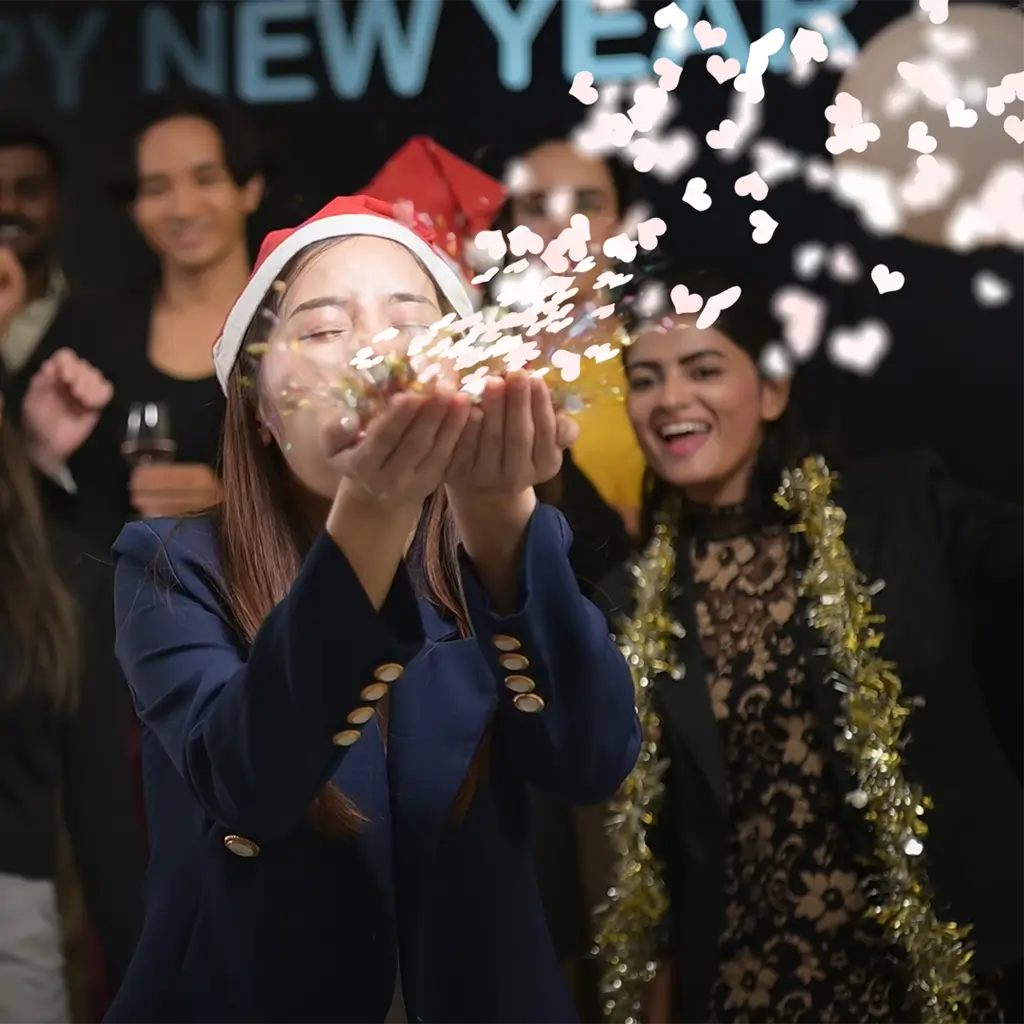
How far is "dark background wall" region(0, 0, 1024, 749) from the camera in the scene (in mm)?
1839

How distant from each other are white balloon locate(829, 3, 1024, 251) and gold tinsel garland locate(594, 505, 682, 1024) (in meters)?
0.76

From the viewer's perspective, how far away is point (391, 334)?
907 mm

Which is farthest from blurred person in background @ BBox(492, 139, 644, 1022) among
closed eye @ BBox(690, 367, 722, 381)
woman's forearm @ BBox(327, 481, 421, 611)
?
woman's forearm @ BBox(327, 481, 421, 611)

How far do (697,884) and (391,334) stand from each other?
3.95 feet

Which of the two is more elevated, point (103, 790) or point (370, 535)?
point (370, 535)

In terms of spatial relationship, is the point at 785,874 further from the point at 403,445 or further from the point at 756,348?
the point at 403,445

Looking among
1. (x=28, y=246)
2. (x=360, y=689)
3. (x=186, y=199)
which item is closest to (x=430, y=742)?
(x=360, y=689)

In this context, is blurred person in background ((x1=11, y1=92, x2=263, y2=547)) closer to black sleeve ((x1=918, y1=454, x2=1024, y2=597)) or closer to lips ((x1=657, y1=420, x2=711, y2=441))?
lips ((x1=657, y1=420, x2=711, y2=441))

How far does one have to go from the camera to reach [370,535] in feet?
2.75

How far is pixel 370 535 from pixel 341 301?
0.28 meters

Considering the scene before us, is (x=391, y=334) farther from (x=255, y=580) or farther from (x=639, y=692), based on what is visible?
(x=639, y=692)

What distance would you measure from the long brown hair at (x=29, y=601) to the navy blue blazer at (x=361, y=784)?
1.06 metres

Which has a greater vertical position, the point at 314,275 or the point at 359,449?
the point at 314,275

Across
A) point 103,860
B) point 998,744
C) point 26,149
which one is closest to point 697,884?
point 998,744
